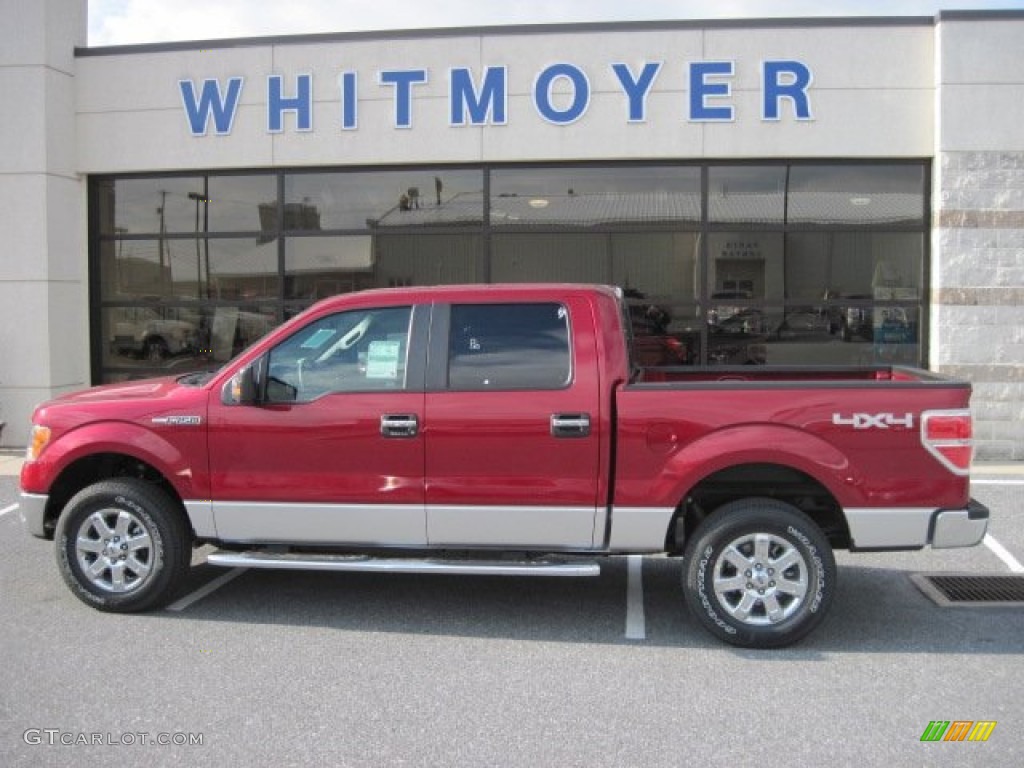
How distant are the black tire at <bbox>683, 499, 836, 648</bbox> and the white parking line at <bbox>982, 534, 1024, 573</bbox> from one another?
2.44 metres

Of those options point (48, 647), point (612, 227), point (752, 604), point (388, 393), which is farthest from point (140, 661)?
point (612, 227)

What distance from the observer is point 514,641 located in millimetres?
5012

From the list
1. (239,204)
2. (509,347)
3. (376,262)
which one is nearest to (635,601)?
(509,347)

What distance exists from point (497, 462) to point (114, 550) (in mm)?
2299

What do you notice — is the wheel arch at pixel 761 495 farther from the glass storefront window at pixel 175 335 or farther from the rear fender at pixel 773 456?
the glass storefront window at pixel 175 335

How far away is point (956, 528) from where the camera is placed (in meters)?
4.78

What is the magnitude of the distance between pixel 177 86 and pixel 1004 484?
10.6 metres

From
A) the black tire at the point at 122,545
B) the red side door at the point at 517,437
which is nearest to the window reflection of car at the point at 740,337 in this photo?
the red side door at the point at 517,437

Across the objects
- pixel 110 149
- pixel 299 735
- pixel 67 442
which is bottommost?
pixel 299 735

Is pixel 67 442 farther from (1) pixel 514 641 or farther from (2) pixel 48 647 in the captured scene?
(1) pixel 514 641

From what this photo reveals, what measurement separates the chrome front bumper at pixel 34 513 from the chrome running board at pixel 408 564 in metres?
1.12

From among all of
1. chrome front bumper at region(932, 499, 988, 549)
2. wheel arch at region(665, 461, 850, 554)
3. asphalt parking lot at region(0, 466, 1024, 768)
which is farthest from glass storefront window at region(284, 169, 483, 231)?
chrome front bumper at region(932, 499, 988, 549)

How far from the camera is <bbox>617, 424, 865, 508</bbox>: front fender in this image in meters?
4.78

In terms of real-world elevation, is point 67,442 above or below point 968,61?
below
